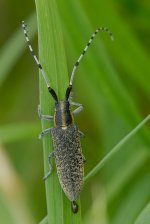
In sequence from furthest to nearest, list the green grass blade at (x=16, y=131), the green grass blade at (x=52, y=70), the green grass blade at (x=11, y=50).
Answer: the green grass blade at (x=11, y=50)
the green grass blade at (x=16, y=131)
the green grass blade at (x=52, y=70)

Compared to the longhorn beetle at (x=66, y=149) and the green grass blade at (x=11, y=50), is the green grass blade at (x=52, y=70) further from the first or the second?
the green grass blade at (x=11, y=50)

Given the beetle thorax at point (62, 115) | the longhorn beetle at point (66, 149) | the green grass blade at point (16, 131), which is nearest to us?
the longhorn beetle at point (66, 149)

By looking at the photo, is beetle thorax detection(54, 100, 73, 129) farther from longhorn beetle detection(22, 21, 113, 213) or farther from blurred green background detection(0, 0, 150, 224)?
blurred green background detection(0, 0, 150, 224)

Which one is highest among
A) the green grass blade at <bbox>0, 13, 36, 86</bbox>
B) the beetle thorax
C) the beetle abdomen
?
the green grass blade at <bbox>0, 13, 36, 86</bbox>

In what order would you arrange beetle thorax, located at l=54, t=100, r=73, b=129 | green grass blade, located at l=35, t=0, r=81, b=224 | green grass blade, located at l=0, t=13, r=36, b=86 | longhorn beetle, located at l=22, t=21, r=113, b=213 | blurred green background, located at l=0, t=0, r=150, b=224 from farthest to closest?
green grass blade, located at l=0, t=13, r=36, b=86, blurred green background, located at l=0, t=0, r=150, b=224, beetle thorax, located at l=54, t=100, r=73, b=129, longhorn beetle, located at l=22, t=21, r=113, b=213, green grass blade, located at l=35, t=0, r=81, b=224

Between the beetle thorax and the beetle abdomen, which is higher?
the beetle thorax

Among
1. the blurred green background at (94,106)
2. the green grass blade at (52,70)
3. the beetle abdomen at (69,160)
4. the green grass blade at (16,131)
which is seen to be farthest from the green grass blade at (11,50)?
the green grass blade at (52,70)

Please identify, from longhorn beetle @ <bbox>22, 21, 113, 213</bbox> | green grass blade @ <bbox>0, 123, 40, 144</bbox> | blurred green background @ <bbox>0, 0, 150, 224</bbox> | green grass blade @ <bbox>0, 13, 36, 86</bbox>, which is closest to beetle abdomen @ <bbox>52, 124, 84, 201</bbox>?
longhorn beetle @ <bbox>22, 21, 113, 213</bbox>

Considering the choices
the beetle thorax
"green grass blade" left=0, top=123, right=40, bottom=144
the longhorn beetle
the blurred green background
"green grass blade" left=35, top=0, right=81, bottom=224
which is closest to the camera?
"green grass blade" left=35, top=0, right=81, bottom=224
